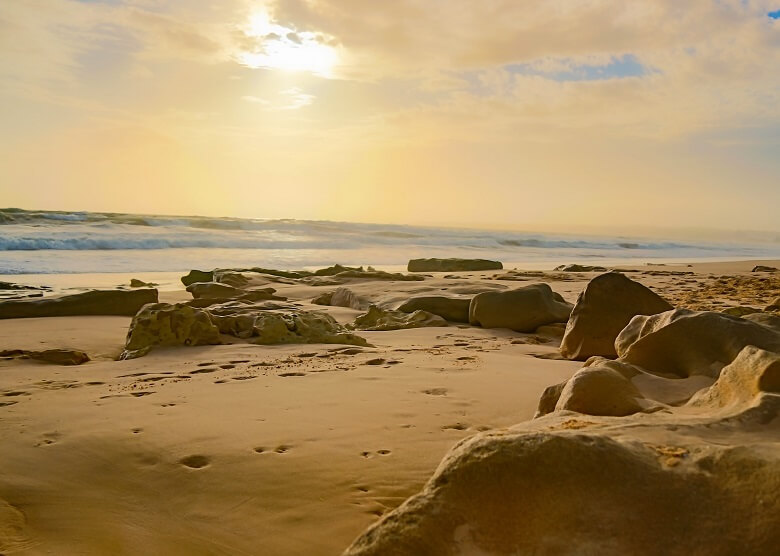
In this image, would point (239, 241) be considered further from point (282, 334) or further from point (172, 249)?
point (282, 334)

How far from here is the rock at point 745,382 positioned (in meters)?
2.04

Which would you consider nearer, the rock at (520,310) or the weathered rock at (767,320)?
the weathered rock at (767,320)

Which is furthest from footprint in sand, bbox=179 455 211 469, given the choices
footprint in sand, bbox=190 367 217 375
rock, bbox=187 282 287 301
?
rock, bbox=187 282 287 301

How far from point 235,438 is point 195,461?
0.79 ft

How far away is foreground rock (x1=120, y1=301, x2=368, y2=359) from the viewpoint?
16.3 ft

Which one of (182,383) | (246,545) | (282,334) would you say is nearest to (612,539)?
(246,545)

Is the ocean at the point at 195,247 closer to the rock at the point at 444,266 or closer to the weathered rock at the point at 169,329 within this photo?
the rock at the point at 444,266

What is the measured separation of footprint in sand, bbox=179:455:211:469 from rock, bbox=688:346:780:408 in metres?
1.73

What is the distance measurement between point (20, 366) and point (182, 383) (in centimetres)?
146

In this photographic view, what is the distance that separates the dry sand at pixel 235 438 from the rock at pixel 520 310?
1.20m

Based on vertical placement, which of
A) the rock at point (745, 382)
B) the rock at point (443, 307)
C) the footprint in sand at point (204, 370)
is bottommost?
the footprint in sand at point (204, 370)

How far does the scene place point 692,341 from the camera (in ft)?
9.61

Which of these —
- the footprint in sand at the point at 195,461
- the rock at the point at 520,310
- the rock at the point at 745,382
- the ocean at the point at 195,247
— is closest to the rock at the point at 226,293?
the rock at the point at 520,310

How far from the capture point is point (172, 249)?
2223cm
